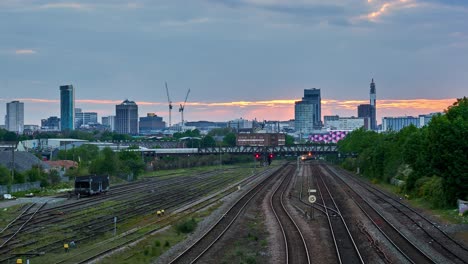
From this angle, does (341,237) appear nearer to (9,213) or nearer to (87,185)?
(9,213)

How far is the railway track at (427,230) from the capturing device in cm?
2838

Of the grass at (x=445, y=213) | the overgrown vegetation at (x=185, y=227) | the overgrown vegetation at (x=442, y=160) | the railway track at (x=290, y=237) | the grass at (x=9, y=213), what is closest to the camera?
the railway track at (x=290, y=237)

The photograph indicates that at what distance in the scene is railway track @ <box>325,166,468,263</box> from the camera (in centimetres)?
2838

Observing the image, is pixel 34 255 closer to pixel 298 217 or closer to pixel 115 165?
pixel 298 217

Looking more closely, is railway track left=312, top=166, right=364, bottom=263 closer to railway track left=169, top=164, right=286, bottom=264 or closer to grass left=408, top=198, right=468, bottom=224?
railway track left=169, top=164, right=286, bottom=264

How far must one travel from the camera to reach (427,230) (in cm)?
3625

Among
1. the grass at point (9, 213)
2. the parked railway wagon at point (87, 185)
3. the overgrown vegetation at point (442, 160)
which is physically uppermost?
the overgrown vegetation at point (442, 160)

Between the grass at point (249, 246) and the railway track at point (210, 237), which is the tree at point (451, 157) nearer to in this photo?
the grass at point (249, 246)

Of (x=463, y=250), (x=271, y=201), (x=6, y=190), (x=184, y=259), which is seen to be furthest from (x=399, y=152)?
(x=184, y=259)

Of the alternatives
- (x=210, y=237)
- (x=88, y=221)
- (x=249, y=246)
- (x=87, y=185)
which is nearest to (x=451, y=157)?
(x=210, y=237)

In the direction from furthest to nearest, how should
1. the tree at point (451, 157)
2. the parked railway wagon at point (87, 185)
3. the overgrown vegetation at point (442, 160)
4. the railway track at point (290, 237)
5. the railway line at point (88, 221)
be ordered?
the parked railway wagon at point (87, 185) < the overgrown vegetation at point (442, 160) < the tree at point (451, 157) < the railway line at point (88, 221) < the railway track at point (290, 237)

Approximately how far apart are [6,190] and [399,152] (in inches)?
1933

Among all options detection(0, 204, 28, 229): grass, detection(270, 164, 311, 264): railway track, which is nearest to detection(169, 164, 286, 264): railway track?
detection(270, 164, 311, 264): railway track

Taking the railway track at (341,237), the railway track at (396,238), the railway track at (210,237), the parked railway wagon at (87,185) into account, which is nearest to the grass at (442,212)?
the railway track at (396,238)
